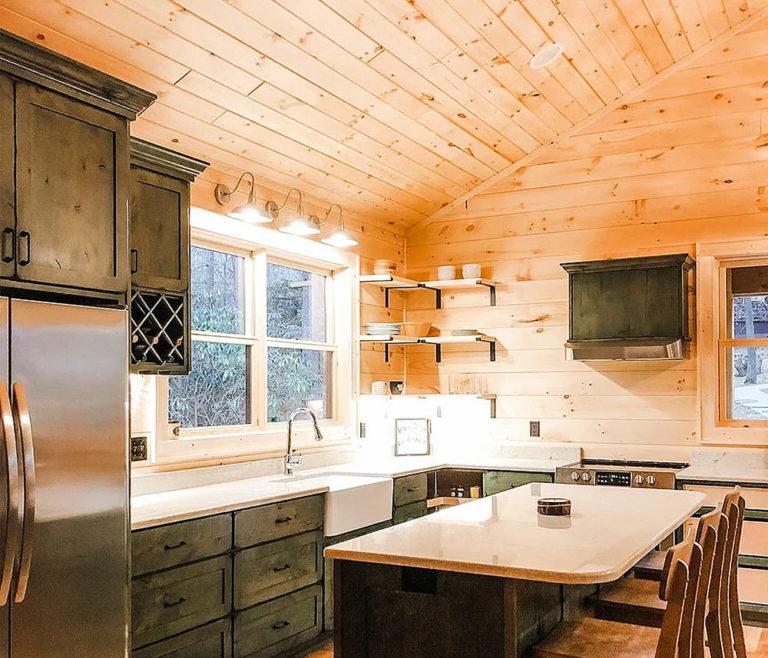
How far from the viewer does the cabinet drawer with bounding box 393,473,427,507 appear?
16.7ft

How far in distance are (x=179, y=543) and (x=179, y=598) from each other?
0.74 ft

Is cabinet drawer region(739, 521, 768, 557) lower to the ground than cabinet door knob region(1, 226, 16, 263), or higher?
lower

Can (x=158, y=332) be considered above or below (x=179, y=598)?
above

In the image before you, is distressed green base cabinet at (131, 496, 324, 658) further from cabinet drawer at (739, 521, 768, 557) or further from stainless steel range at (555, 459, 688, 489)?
cabinet drawer at (739, 521, 768, 557)

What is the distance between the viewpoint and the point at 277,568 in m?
4.08

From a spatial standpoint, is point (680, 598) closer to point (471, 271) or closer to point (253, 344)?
point (253, 344)

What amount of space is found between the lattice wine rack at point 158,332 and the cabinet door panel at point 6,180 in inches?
40.7

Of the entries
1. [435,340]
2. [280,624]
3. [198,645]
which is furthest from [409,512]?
[198,645]

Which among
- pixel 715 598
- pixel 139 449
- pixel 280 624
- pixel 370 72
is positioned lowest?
pixel 280 624

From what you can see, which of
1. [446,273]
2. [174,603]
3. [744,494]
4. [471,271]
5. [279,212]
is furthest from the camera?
[446,273]

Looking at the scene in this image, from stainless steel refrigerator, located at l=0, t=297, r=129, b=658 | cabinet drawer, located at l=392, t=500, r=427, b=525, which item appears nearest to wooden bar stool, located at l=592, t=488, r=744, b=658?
stainless steel refrigerator, located at l=0, t=297, r=129, b=658

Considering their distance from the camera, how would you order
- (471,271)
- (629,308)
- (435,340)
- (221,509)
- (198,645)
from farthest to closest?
1. (471,271)
2. (435,340)
3. (629,308)
4. (221,509)
5. (198,645)

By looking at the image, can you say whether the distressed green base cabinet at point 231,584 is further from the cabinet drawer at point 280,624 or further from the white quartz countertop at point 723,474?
the white quartz countertop at point 723,474

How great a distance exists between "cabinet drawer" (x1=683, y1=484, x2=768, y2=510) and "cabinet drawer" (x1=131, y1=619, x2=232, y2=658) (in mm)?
2606
